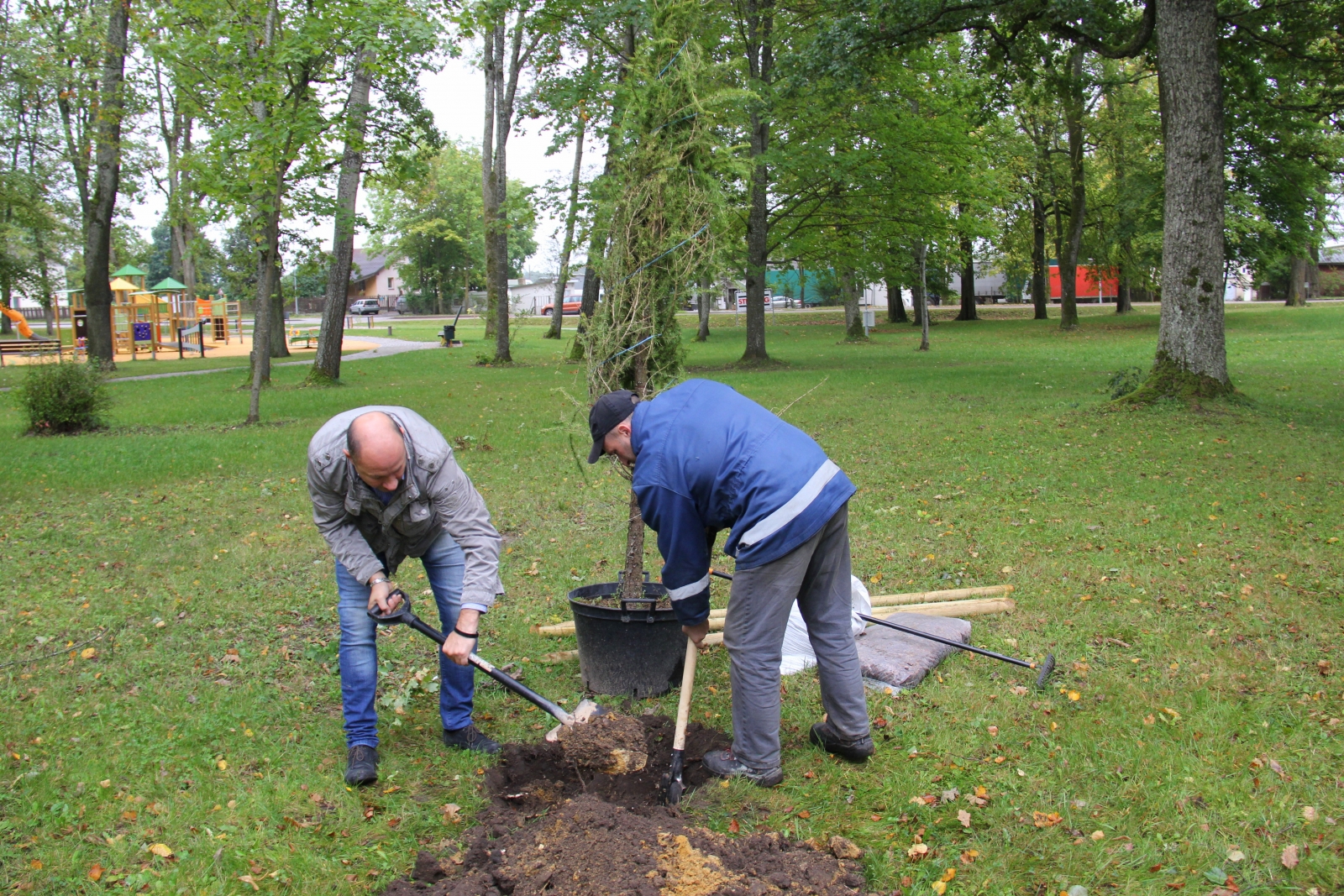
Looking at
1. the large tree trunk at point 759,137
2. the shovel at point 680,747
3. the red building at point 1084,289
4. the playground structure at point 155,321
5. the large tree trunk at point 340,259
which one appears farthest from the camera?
the red building at point 1084,289

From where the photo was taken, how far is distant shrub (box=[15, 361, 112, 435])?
41.7 feet

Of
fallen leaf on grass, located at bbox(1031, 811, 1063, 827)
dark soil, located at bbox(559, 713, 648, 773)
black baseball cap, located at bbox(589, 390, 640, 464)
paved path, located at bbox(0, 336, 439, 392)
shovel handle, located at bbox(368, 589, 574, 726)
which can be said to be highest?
paved path, located at bbox(0, 336, 439, 392)

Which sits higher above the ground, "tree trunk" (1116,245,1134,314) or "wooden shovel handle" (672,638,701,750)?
"tree trunk" (1116,245,1134,314)

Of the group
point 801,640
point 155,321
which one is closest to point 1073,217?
point 155,321

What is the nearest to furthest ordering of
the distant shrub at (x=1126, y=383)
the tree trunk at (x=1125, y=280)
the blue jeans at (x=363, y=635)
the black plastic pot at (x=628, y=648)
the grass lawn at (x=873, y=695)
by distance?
the grass lawn at (x=873, y=695)
the blue jeans at (x=363, y=635)
the black plastic pot at (x=628, y=648)
the distant shrub at (x=1126, y=383)
the tree trunk at (x=1125, y=280)

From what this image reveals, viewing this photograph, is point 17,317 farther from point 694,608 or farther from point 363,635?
point 694,608

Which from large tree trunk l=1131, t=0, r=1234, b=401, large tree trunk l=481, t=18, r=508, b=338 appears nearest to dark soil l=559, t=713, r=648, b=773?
large tree trunk l=1131, t=0, r=1234, b=401

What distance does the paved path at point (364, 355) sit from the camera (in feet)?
70.6

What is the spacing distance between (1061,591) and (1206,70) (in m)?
8.92

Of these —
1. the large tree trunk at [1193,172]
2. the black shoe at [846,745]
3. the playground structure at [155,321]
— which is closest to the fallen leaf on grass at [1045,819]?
the black shoe at [846,745]

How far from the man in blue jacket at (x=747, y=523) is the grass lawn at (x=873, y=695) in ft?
1.23

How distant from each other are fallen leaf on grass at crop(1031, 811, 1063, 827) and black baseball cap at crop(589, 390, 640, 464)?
2.08 m

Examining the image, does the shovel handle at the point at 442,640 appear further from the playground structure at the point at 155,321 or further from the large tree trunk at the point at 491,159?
the playground structure at the point at 155,321

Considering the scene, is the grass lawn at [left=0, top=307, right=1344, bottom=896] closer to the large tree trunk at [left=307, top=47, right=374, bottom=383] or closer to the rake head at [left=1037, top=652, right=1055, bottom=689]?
the rake head at [left=1037, top=652, right=1055, bottom=689]
